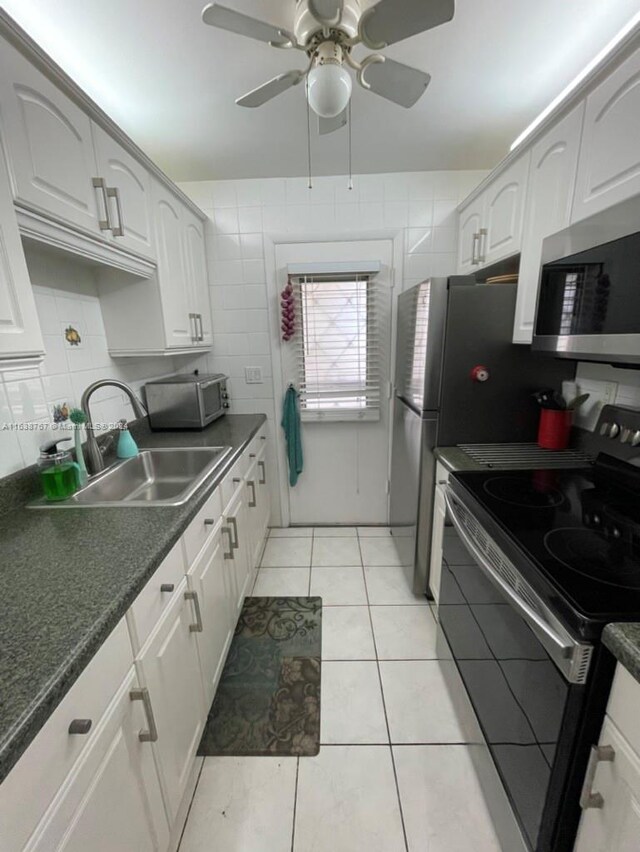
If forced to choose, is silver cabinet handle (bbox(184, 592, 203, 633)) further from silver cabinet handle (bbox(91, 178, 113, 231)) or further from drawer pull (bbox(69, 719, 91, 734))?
silver cabinet handle (bbox(91, 178, 113, 231))

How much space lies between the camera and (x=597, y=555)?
887 millimetres

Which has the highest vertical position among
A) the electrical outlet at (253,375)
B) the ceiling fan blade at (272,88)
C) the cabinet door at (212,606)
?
the ceiling fan blade at (272,88)

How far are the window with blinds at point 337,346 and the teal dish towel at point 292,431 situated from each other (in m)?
0.06

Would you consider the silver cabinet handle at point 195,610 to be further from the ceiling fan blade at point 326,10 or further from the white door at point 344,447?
Answer: the ceiling fan blade at point 326,10

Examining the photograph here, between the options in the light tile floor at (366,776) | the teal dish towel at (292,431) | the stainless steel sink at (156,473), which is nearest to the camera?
the light tile floor at (366,776)

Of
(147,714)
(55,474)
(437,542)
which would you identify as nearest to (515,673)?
(437,542)

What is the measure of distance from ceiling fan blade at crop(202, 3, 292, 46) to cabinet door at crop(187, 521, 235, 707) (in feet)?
4.99

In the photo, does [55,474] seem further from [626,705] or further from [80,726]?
[626,705]

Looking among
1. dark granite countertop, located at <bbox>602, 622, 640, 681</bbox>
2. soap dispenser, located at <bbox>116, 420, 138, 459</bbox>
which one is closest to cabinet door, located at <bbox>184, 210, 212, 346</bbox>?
soap dispenser, located at <bbox>116, 420, 138, 459</bbox>

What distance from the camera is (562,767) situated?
76 centimetres

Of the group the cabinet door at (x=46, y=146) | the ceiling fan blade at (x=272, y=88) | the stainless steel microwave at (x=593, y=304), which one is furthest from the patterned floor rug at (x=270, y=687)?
the ceiling fan blade at (x=272, y=88)

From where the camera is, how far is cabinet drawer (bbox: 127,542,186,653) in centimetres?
83

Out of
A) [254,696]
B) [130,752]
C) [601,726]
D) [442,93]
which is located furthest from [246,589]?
[442,93]

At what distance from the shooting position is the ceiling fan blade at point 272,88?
3.49ft
